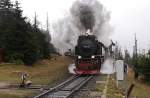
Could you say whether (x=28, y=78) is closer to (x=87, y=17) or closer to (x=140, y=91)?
(x=140, y=91)

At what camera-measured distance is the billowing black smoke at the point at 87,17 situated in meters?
50.9

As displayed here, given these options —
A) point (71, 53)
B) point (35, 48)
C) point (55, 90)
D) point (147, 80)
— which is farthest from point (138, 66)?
point (55, 90)

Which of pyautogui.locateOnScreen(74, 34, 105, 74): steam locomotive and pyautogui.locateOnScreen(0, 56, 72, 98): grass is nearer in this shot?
pyautogui.locateOnScreen(0, 56, 72, 98): grass

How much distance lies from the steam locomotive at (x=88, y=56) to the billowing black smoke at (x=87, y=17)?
961 centimetres

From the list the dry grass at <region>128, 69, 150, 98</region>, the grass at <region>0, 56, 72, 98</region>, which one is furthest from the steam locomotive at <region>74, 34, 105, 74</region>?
the dry grass at <region>128, 69, 150, 98</region>

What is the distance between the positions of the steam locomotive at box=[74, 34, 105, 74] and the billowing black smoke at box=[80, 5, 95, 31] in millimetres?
9608

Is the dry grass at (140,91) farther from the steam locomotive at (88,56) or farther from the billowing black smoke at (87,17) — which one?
the billowing black smoke at (87,17)

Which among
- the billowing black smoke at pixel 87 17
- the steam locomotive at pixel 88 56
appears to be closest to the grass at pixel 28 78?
the steam locomotive at pixel 88 56

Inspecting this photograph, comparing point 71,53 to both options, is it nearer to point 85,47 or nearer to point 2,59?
point 85,47

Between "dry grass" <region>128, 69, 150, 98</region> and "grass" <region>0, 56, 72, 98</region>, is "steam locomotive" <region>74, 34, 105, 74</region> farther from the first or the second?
"dry grass" <region>128, 69, 150, 98</region>

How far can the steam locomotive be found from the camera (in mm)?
40031

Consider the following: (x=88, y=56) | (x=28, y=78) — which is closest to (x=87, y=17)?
(x=88, y=56)

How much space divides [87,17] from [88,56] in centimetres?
1173

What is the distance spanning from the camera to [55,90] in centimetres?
2464
